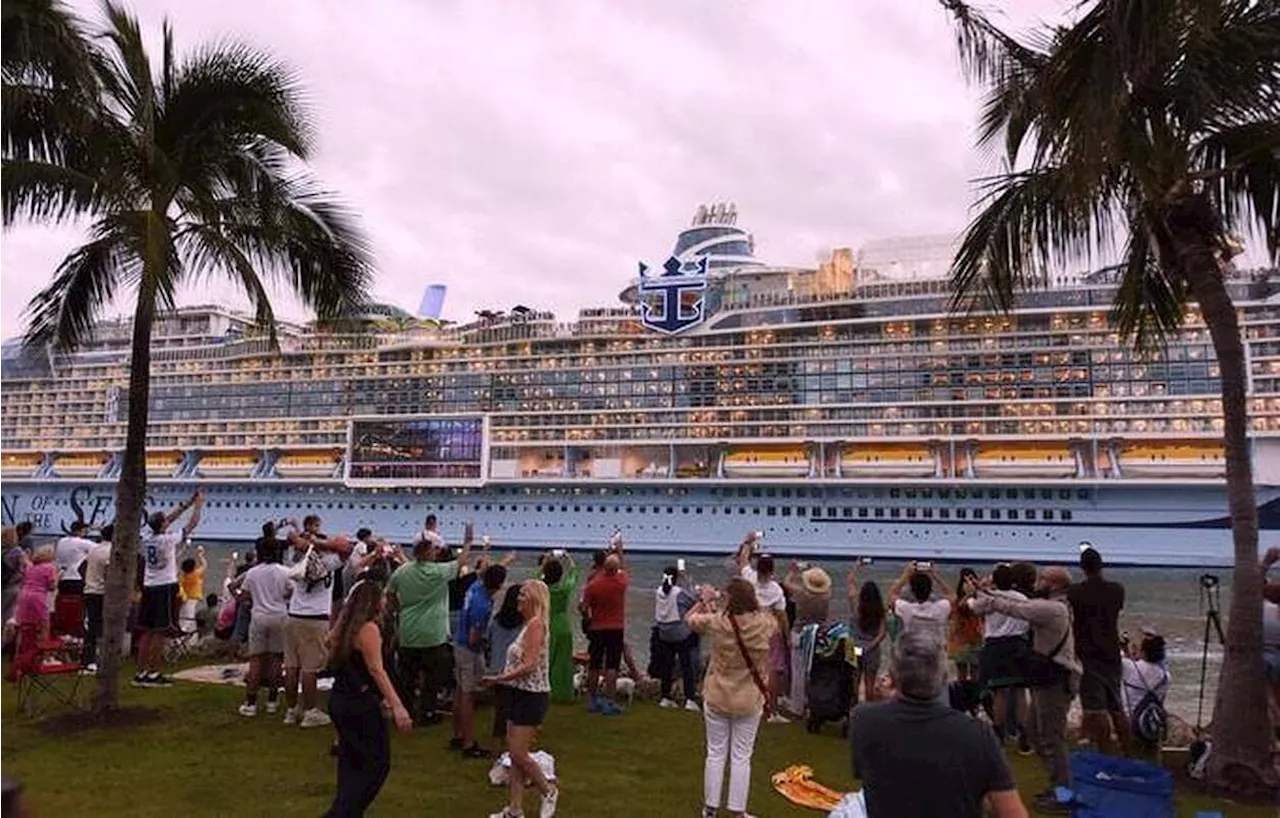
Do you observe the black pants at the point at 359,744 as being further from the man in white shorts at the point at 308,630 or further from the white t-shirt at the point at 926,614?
the white t-shirt at the point at 926,614

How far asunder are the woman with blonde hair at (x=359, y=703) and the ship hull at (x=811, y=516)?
1360 inches

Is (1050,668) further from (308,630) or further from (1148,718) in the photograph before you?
(308,630)

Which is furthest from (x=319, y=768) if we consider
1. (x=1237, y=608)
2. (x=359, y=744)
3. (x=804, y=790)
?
Answer: (x=1237, y=608)

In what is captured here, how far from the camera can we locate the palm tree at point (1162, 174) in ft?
18.0

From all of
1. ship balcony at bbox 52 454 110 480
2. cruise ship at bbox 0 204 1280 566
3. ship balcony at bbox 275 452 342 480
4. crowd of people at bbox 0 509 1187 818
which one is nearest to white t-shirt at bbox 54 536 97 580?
crowd of people at bbox 0 509 1187 818

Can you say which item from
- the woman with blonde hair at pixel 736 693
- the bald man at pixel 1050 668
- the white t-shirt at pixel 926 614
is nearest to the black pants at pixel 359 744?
the woman with blonde hair at pixel 736 693

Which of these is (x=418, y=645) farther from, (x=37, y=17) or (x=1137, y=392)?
(x=1137, y=392)

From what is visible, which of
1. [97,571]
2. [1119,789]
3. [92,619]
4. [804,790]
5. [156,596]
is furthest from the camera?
[92,619]

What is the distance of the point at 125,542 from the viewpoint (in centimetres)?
702

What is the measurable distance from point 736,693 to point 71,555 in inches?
325

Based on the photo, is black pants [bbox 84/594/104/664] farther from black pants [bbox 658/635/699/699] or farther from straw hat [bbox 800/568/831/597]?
straw hat [bbox 800/568/831/597]

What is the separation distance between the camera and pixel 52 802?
5.07 meters

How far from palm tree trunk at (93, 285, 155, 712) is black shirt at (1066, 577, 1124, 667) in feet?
21.6

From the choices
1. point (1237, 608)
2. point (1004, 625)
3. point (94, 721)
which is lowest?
point (94, 721)
